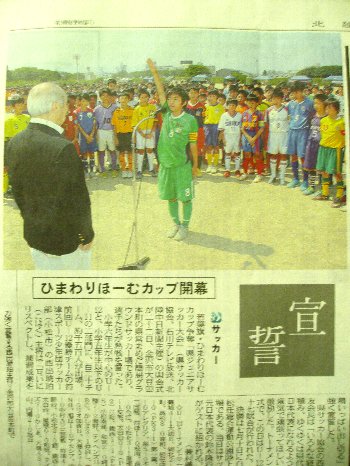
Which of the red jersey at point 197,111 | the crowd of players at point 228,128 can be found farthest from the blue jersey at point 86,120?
the red jersey at point 197,111

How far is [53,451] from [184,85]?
0.46m

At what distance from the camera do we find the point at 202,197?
52 centimetres

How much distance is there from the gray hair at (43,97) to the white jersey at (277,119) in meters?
0.24

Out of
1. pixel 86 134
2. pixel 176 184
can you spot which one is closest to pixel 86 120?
pixel 86 134

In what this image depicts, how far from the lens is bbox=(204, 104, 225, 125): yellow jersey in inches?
20.4

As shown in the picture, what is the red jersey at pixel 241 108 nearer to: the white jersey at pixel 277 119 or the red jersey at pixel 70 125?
the white jersey at pixel 277 119

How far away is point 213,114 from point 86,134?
0.15 m

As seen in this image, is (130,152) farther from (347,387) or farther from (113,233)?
(347,387)

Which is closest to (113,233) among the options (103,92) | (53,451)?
(103,92)

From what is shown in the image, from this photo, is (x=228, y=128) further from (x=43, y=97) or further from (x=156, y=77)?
(x=43, y=97)

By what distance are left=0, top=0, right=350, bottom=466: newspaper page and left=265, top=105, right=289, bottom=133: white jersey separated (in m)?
0.03

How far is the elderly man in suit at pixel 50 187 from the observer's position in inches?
19.8

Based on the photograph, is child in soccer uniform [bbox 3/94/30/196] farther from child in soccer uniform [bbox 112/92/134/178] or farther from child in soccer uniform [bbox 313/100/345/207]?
child in soccer uniform [bbox 313/100/345/207]

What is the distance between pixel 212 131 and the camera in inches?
20.5
